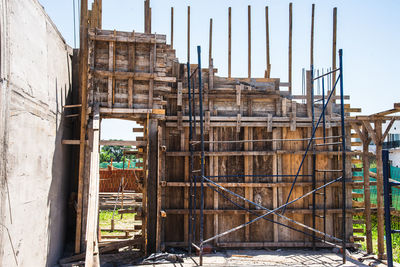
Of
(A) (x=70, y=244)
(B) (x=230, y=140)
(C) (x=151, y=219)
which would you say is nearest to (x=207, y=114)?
(B) (x=230, y=140)

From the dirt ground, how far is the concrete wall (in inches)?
91.9

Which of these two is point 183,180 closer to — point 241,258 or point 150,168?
point 150,168

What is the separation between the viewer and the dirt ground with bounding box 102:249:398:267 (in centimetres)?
882

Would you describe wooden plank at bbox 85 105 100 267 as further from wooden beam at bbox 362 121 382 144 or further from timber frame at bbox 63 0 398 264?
wooden beam at bbox 362 121 382 144

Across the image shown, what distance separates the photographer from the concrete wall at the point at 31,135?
5.01 metres

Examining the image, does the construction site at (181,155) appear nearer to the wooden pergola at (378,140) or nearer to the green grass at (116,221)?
the wooden pergola at (378,140)

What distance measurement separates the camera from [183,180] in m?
10.3

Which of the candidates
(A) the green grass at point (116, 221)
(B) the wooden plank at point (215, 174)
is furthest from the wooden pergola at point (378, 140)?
(A) the green grass at point (116, 221)

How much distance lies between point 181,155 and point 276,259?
3911 mm

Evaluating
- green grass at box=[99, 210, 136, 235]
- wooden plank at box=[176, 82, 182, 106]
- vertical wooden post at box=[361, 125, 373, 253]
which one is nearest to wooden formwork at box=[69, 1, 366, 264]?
wooden plank at box=[176, 82, 182, 106]

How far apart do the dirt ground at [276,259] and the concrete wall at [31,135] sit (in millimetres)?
2335

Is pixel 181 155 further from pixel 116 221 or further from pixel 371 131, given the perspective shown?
pixel 116 221

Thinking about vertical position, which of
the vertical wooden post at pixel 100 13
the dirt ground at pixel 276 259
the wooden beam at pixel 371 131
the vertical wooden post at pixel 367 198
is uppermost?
the vertical wooden post at pixel 100 13

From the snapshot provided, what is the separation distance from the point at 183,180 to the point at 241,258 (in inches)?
108
